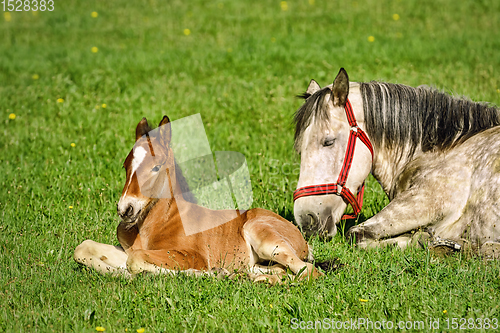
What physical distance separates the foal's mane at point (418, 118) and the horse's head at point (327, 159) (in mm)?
162

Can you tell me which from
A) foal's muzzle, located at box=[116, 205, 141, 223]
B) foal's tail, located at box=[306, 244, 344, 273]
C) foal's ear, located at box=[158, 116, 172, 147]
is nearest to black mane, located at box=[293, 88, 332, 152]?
foal's tail, located at box=[306, 244, 344, 273]

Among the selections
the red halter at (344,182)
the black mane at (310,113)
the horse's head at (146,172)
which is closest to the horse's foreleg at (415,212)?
the red halter at (344,182)

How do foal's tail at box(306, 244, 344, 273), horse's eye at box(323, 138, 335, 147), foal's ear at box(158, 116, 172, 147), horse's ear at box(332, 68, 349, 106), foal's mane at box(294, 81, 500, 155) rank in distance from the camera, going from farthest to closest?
foal's mane at box(294, 81, 500, 155), horse's eye at box(323, 138, 335, 147), horse's ear at box(332, 68, 349, 106), foal's ear at box(158, 116, 172, 147), foal's tail at box(306, 244, 344, 273)

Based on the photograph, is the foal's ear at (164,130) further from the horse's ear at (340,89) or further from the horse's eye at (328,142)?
the horse's ear at (340,89)

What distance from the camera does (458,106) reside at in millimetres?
4852

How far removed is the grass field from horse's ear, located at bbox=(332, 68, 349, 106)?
1439 millimetres

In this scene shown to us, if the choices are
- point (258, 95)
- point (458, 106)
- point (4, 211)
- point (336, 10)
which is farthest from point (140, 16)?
point (458, 106)

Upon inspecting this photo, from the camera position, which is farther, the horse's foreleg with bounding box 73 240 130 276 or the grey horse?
the grey horse

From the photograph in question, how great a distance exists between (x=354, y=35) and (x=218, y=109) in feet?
19.8

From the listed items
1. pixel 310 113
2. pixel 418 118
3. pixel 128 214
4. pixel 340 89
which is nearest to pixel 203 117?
pixel 310 113

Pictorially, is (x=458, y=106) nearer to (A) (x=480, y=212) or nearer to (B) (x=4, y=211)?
(A) (x=480, y=212)

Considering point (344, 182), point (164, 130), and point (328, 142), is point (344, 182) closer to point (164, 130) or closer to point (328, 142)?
point (328, 142)

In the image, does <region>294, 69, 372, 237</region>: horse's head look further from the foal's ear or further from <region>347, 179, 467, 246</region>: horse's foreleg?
the foal's ear

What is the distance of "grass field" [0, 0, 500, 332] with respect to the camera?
3500 millimetres
